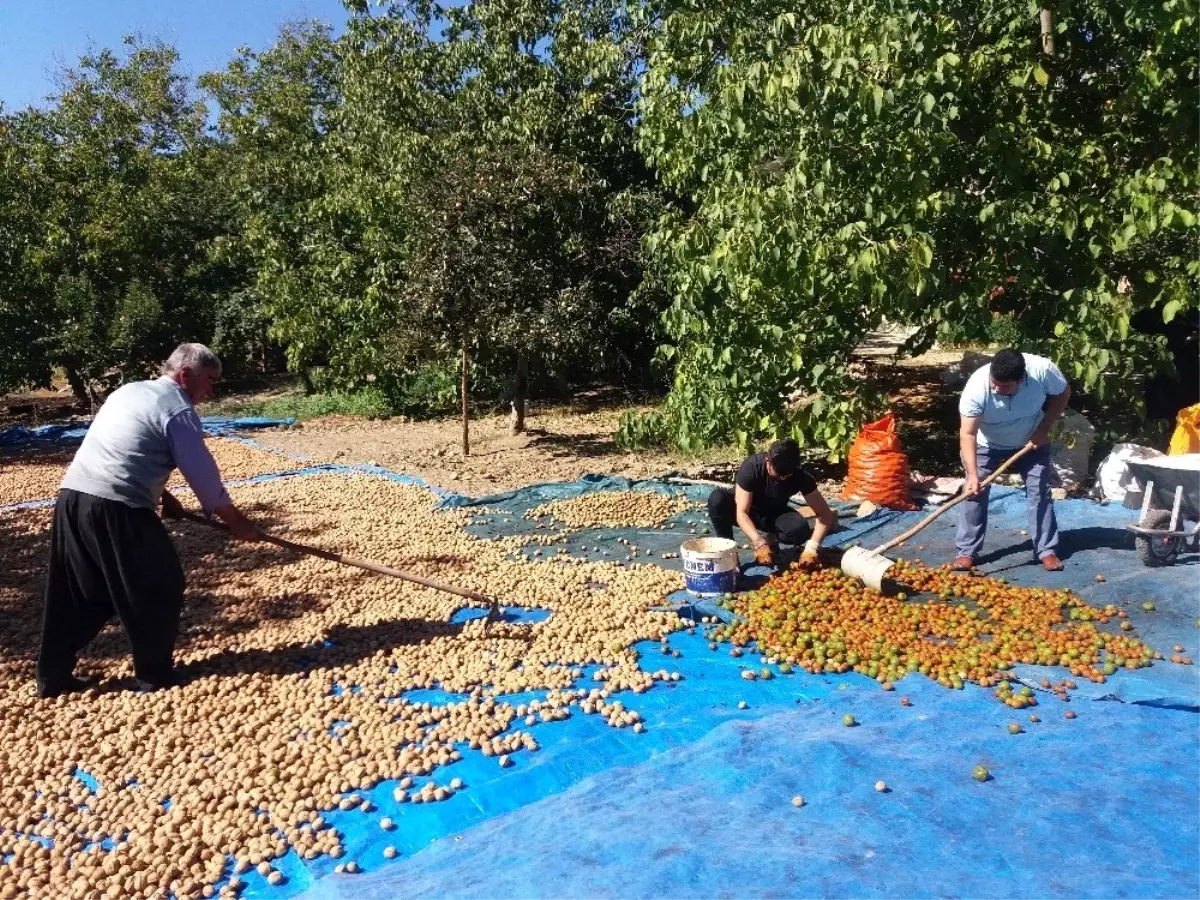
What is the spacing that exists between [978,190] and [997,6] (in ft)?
4.71

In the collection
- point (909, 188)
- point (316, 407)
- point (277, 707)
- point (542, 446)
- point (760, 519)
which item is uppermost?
point (909, 188)

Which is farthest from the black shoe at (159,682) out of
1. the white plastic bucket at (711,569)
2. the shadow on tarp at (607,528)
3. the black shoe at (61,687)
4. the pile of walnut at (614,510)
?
the pile of walnut at (614,510)

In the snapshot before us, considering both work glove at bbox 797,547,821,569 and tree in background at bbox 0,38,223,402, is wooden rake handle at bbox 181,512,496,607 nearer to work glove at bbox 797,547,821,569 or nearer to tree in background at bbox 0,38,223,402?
work glove at bbox 797,547,821,569

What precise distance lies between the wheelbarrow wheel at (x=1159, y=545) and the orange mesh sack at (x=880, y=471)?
1655 millimetres

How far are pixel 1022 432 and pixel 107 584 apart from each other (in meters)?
4.34

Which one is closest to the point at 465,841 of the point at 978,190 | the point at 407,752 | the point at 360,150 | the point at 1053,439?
the point at 407,752

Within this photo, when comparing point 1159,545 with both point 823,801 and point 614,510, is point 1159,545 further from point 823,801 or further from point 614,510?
point 614,510

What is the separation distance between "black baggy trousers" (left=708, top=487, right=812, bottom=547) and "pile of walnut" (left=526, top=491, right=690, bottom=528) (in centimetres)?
91

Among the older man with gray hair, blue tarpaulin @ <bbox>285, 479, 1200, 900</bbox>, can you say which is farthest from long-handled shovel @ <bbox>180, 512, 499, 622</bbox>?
blue tarpaulin @ <bbox>285, 479, 1200, 900</bbox>

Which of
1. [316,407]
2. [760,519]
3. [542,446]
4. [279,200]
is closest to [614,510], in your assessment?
[760,519]

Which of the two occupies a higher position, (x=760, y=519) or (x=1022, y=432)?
(x=1022, y=432)

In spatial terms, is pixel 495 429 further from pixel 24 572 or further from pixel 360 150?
pixel 24 572

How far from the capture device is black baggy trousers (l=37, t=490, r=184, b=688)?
341 cm

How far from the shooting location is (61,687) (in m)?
3.64
